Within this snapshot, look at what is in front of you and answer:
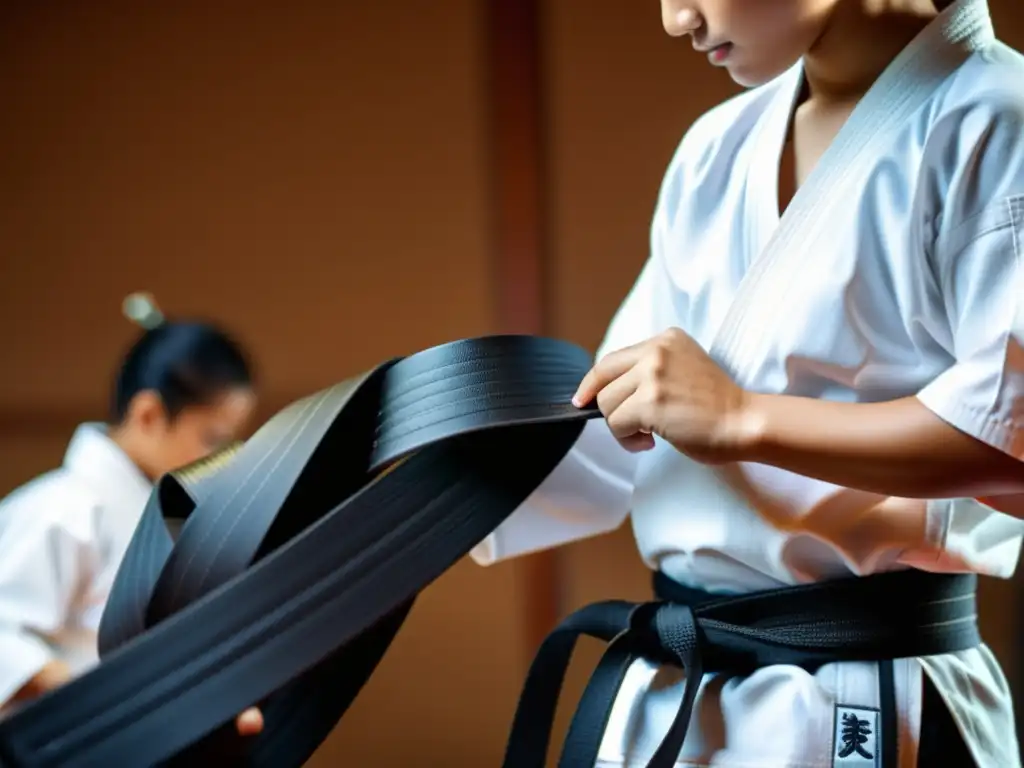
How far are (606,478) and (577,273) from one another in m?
1.20

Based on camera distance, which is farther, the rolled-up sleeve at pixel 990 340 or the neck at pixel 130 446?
the neck at pixel 130 446

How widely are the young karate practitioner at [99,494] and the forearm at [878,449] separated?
873 millimetres

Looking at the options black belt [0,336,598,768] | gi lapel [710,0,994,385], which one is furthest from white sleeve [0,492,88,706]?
gi lapel [710,0,994,385]

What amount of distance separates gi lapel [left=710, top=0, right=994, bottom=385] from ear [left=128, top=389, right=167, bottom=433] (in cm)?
118

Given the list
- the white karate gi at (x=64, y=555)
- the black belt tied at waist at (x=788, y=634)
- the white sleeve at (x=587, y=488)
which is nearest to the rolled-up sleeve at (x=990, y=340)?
the black belt tied at waist at (x=788, y=634)

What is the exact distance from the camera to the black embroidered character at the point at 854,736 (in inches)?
27.6

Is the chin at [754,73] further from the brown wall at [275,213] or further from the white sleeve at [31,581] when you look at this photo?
the brown wall at [275,213]

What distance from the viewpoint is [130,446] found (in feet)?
5.59

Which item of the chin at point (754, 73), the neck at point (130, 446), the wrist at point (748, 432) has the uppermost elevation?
the chin at point (754, 73)

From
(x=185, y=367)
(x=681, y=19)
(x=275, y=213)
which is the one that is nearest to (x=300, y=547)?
(x=681, y=19)

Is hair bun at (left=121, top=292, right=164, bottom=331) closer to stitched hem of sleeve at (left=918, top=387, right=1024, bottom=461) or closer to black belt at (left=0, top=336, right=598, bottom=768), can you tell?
black belt at (left=0, top=336, right=598, bottom=768)

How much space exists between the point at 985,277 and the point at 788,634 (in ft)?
0.84

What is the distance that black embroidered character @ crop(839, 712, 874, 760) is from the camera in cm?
70

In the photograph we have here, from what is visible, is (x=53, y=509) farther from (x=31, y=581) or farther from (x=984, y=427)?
(x=984, y=427)
